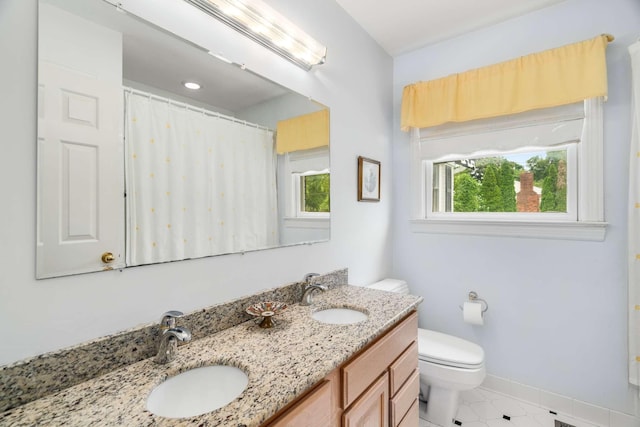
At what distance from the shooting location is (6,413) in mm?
636

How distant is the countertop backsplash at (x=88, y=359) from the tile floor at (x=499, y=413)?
148 cm

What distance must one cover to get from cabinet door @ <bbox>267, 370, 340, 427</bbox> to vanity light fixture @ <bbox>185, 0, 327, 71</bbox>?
4.41 feet

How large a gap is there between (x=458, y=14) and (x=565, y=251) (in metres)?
1.63

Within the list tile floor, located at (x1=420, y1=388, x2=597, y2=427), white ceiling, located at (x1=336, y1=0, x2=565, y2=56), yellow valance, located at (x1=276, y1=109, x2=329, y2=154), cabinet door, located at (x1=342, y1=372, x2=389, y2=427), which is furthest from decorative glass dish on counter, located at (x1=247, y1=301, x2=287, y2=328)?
white ceiling, located at (x1=336, y1=0, x2=565, y2=56)

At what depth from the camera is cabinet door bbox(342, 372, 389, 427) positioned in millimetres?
992

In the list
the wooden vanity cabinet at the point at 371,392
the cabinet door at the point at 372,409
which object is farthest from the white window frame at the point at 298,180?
the cabinet door at the point at 372,409

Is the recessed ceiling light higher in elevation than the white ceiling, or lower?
lower

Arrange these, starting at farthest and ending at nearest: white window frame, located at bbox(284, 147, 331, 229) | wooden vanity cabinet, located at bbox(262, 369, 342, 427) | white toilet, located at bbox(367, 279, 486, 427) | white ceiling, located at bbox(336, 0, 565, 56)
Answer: white ceiling, located at bbox(336, 0, 565, 56)
white toilet, located at bbox(367, 279, 486, 427)
white window frame, located at bbox(284, 147, 331, 229)
wooden vanity cabinet, located at bbox(262, 369, 342, 427)

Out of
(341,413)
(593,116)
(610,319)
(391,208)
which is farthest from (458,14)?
(341,413)

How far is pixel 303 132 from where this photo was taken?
156 centimetres

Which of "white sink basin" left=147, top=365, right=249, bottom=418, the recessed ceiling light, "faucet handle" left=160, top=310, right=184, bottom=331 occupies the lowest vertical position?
"white sink basin" left=147, top=365, right=249, bottom=418

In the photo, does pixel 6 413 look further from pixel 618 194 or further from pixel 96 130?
pixel 618 194

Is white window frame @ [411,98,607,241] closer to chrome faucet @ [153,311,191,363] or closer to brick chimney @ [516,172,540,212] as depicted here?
brick chimney @ [516,172,540,212]

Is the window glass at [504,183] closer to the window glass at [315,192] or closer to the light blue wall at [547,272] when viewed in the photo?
the light blue wall at [547,272]
